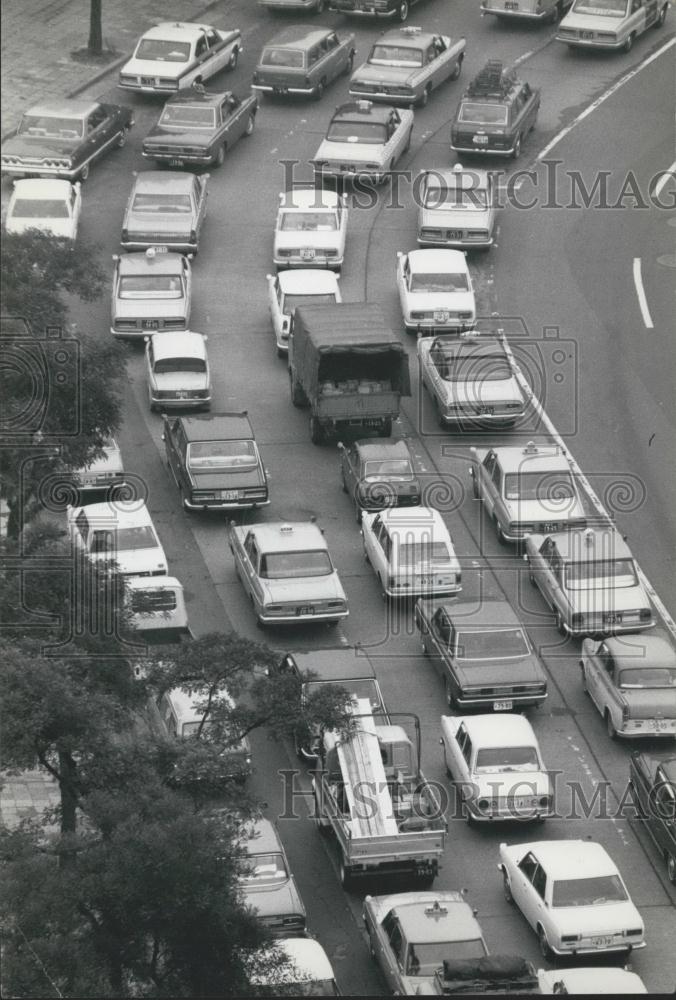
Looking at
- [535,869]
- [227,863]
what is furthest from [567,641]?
[227,863]

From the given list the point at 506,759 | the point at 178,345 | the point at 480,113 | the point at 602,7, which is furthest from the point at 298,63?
the point at 506,759

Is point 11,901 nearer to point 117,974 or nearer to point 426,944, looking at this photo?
point 117,974

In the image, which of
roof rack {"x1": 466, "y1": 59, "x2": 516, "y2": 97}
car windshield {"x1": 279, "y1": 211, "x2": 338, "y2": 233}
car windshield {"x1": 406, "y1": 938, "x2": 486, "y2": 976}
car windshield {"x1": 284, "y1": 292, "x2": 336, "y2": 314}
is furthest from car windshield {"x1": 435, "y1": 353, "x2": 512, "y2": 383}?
car windshield {"x1": 406, "y1": 938, "x2": 486, "y2": 976}

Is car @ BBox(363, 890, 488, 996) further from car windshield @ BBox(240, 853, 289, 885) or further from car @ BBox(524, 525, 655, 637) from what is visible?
car @ BBox(524, 525, 655, 637)

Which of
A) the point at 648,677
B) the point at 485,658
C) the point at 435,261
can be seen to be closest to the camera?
the point at 648,677

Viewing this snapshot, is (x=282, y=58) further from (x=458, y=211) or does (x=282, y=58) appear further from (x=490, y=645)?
(x=490, y=645)

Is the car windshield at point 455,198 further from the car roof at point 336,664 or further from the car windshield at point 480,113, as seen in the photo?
the car roof at point 336,664
